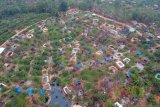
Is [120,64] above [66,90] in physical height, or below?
above

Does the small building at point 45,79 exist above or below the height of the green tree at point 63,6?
below

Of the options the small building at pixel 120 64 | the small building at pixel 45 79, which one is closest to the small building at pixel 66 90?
the small building at pixel 45 79

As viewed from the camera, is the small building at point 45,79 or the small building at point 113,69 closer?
the small building at point 45,79

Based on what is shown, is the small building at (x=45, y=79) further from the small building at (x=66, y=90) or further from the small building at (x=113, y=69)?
the small building at (x=113, y=69)

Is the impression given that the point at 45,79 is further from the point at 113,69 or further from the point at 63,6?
the point at 63,6

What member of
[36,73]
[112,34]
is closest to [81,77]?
[36,73]

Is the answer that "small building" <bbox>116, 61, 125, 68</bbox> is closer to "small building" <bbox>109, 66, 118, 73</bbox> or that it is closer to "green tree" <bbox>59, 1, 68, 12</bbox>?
"small building" <bbox>109, 66, 118, 73</bbox>

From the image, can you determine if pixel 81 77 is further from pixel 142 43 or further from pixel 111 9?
pixel 111 9

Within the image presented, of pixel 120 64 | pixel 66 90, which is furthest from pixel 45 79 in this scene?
pixel 120 64

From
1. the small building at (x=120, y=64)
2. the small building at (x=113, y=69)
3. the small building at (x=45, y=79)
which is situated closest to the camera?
the small building at (x=45, y=79)

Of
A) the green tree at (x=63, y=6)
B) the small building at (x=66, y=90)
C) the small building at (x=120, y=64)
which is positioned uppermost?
the green tree at (x=63, y=6)

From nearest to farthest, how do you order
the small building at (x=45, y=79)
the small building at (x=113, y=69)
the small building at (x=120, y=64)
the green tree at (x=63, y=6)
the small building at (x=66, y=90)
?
1. the small building at (x=66, y=90)
2. the small building at (x=45, y=79)
3. the small building at (x=113, y=69)
4. the small building at (x=120, y=64)
5. the green tree at (x=63, y=6)

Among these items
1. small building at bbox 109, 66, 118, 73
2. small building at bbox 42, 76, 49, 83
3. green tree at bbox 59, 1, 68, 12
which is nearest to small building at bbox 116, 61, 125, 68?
small building at bbox 109, 66, 118, 73
